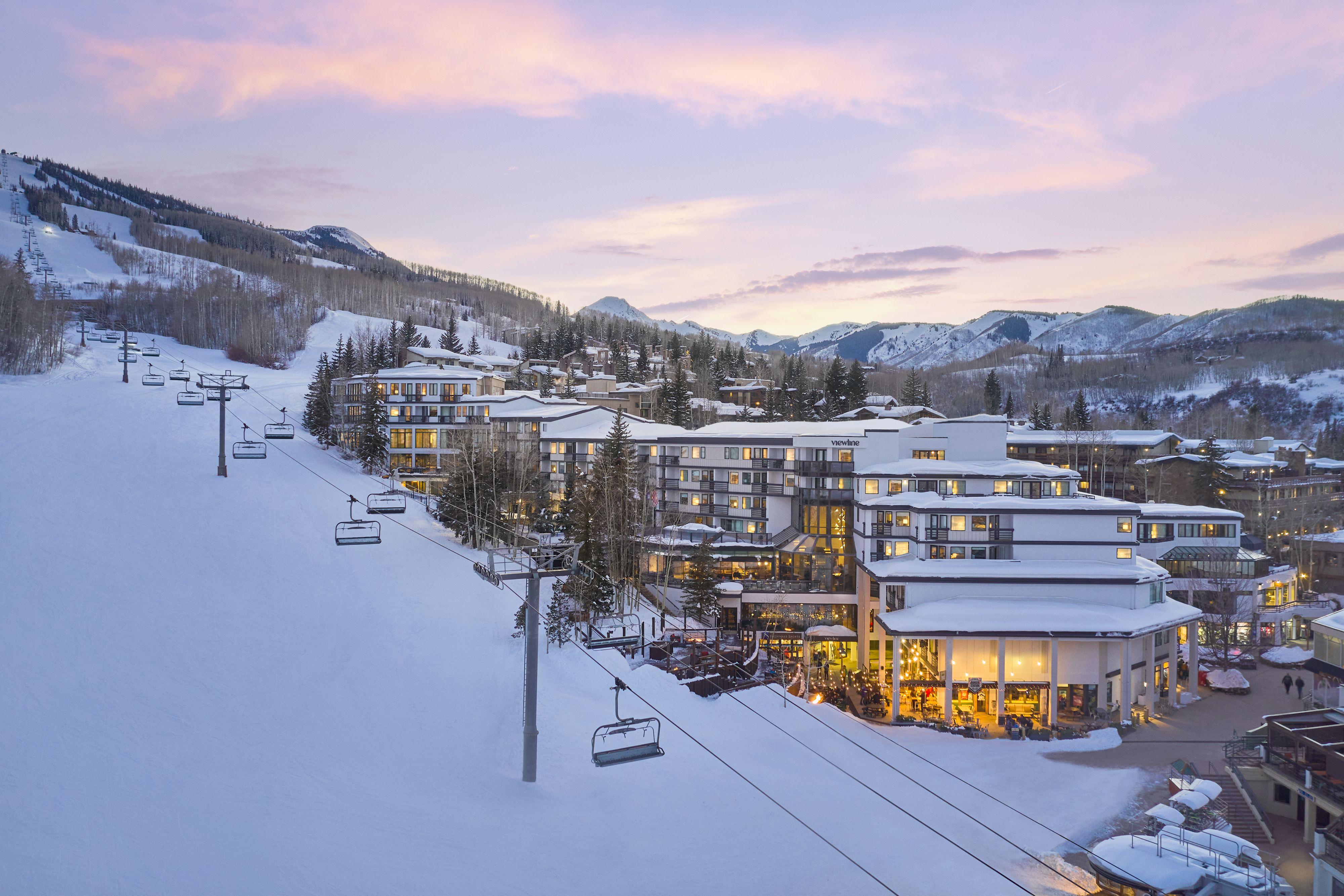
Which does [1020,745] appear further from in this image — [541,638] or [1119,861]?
[541,638]

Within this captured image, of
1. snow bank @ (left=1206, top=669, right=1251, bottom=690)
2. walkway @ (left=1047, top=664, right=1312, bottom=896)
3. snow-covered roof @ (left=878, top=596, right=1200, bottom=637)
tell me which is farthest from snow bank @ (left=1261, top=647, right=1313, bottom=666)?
snow-covered roof @ (left=878, top=596, right=1200, bottom=637)

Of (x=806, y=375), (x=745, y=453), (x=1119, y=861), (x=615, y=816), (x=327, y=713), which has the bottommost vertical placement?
(x=1119, y=861)

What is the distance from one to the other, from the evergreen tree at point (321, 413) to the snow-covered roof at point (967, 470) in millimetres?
40626

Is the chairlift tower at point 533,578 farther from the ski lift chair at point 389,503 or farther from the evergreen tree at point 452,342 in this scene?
the evergreen tree at point 452,342

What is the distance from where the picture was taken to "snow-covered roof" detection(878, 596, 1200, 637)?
3366cm

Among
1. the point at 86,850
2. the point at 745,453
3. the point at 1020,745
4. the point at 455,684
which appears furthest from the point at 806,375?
the point at 86,850

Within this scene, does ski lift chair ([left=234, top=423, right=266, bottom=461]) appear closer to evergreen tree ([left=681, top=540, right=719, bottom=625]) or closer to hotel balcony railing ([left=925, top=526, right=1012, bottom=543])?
evergreen tree ([left=681, top=540, right=719, bottom=625])

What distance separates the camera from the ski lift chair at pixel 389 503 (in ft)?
91.4

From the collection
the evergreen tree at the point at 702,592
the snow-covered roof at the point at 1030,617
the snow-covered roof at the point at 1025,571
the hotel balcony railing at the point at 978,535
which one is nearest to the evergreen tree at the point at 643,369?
the evergreen tree at the point at 702,592

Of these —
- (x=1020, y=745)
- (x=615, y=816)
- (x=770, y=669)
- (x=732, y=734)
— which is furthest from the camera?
(x=770, y=669)

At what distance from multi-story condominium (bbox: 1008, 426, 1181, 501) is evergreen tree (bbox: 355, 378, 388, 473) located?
60450 millimetres

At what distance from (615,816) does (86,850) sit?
10.3 metres

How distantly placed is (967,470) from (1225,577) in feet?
62.6

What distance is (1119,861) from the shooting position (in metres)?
19.8
